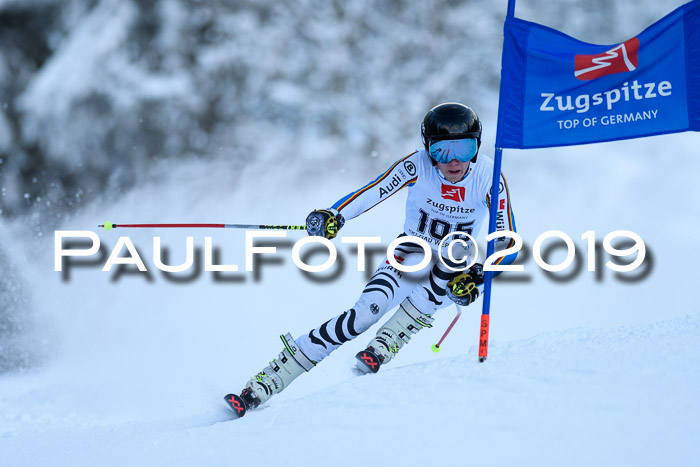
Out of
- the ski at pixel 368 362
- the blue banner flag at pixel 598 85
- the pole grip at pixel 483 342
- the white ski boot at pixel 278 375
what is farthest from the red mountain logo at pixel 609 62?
the white ski boot at pixel 278 375

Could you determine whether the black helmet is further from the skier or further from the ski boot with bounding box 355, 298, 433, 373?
the ski boot with bounding box 355, 298, 433, 373

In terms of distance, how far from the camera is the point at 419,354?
7797 millimetres

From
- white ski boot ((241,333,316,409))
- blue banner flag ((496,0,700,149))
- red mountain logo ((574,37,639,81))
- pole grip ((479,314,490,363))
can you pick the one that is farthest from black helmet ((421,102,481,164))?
white ski boot ((241,333,316,409))

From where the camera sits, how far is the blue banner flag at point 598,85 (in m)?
3.54

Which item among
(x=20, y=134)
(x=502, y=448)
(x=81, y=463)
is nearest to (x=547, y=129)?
(x=502, y=448)

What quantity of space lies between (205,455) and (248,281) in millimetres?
8350

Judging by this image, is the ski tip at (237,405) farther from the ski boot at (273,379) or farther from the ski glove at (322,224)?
the ski glove at (322,224)

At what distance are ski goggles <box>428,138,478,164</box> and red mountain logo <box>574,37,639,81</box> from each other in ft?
2.34

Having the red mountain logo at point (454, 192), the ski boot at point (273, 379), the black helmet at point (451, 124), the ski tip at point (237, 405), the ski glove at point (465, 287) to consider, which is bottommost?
the ski tip at point (237, 405)

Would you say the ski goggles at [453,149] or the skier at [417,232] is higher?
the ski goggles at [453,149]

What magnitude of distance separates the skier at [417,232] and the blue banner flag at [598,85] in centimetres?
34

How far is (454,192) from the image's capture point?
163 inches

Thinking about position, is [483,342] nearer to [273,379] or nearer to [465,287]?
[465,287]

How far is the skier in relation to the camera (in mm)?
3920
